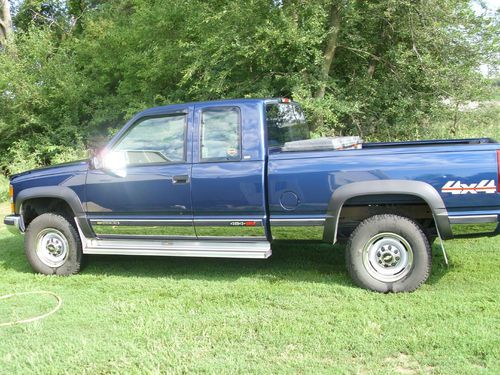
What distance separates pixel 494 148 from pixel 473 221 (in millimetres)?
653

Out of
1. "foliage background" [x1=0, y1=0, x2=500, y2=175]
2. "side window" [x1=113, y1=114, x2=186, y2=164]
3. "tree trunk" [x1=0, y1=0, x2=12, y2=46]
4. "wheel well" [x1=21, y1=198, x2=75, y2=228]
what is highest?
"tree trunk" [x1=0, y1=0, x2=12, y2=46]

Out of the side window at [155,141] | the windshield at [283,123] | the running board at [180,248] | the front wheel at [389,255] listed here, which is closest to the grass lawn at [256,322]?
the front wheel at [389,255]

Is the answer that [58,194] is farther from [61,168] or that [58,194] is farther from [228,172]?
[228,172]

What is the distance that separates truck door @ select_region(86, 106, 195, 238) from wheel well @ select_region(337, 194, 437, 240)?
159 centimetres

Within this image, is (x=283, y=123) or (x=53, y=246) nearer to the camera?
(x=283, y=123)

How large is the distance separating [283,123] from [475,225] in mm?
2229

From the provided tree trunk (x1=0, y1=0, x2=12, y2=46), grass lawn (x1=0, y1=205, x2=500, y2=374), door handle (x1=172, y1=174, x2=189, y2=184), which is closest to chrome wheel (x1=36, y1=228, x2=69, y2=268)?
grass lawn (x1=0, y1=205, x2=500, y2=374)

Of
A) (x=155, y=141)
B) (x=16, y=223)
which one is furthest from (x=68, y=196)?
(x=155, y=141)

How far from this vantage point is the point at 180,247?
5.21 meters

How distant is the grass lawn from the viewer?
343 cm

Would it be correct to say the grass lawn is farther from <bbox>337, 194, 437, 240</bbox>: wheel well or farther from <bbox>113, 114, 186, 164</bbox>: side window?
<bbox>113, 114, 186, 164</bbox>: side window

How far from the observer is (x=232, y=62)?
12.9m

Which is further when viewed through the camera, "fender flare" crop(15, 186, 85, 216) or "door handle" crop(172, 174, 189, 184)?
"fender flare" crop(15, 186, 85, 216)

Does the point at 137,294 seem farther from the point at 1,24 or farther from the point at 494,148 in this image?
the point at 1,24
